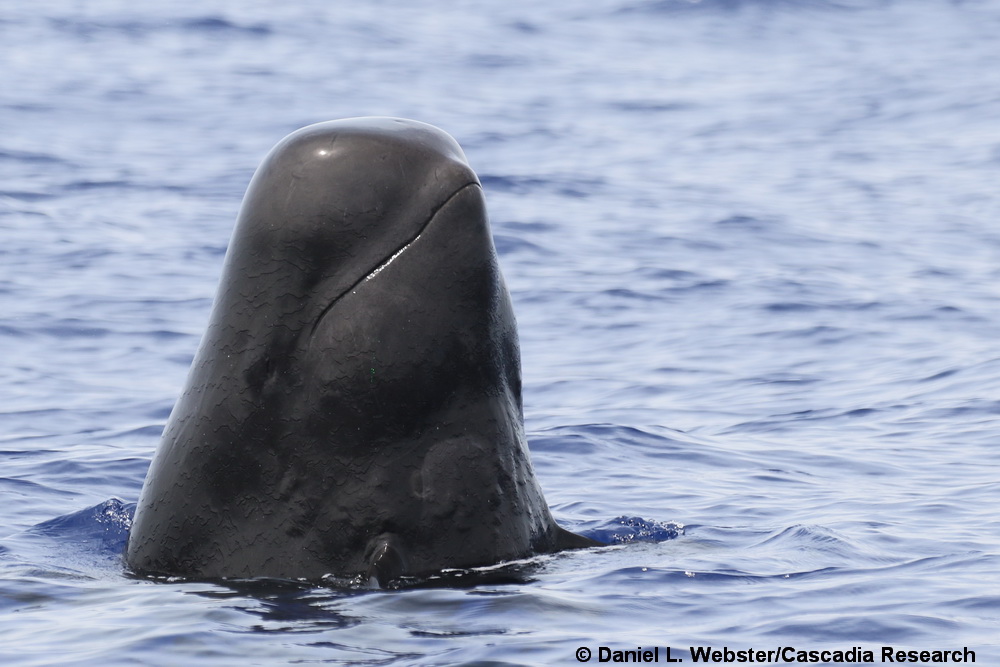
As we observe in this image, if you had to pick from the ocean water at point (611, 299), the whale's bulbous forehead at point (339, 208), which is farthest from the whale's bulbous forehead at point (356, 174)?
the ocean water at point (611, 299)

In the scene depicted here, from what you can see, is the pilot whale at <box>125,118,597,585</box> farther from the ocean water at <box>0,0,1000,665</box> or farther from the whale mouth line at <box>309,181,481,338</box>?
the ocean water at <box>0,0,1000,665</box>

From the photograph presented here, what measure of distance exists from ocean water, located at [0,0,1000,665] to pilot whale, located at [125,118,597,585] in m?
0.24

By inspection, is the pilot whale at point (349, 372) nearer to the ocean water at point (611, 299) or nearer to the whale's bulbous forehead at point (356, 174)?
the whale's bulbous forehead at point (356, 174)

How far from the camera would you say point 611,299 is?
18.2 m

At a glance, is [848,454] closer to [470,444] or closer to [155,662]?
[470,444]

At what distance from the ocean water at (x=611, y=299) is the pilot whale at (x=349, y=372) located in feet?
0.80

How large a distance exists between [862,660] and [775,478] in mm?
4916

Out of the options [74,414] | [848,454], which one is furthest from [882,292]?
[74,414]

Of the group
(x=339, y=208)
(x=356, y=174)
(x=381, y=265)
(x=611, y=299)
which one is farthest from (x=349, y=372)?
(x=611, y=299)

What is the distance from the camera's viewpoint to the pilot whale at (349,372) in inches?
241

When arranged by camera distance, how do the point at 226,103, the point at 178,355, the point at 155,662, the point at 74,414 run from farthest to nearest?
the point at 226,103
the point at 178,355
the point at 74,414
the point at 155,662

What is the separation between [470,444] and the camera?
6305 millimetres

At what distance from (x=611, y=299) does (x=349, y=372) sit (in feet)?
40.0

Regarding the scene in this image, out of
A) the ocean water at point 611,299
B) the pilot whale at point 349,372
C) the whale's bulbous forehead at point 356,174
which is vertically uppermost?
the whale's bulbous forehead at point 356,174
